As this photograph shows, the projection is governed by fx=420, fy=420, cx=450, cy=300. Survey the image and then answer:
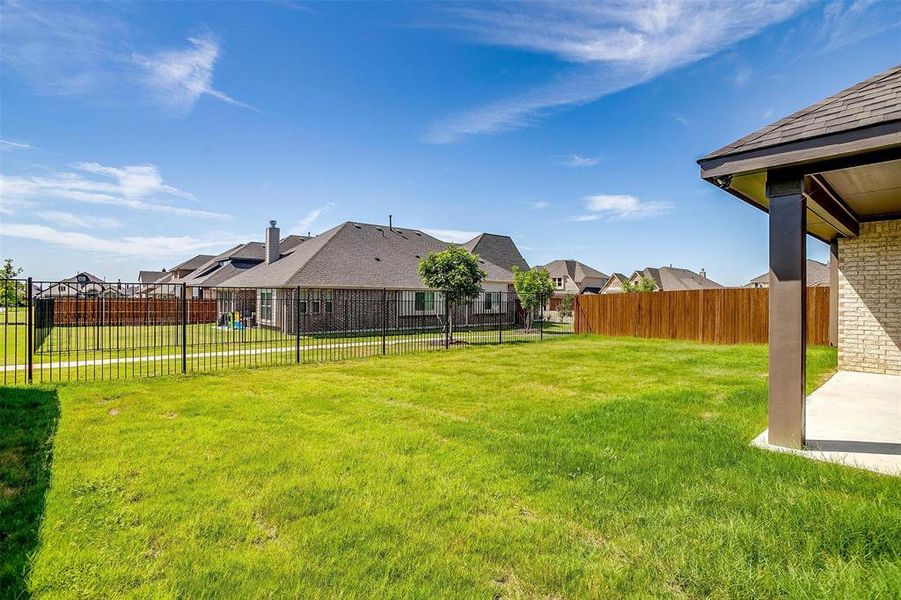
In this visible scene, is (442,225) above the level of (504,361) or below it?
above

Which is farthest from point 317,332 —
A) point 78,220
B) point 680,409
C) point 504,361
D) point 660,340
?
point 680,409

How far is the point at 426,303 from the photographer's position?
872 inches

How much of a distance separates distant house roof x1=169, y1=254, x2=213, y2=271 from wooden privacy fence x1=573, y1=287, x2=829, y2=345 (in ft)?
124

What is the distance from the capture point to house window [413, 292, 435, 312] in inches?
860

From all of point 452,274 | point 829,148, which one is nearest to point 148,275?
point 452,274

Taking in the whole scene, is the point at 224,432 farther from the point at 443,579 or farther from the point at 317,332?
the point at 317,332

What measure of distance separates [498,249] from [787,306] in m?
27.3

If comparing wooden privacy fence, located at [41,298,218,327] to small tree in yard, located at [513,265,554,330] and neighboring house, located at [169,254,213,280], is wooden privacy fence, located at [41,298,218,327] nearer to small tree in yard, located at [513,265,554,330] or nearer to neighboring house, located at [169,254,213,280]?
small tree in yard, located at [513,265,554,330]

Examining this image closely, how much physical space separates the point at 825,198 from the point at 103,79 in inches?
597

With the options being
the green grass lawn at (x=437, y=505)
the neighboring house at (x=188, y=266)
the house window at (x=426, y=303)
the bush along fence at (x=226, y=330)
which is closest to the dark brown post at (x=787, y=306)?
the green grass lawn at (x=437, y=505)

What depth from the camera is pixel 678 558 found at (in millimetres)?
2445

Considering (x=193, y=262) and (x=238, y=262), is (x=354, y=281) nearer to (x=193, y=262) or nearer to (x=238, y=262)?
(x=238, y=262)

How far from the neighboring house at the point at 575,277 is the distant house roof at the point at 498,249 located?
25.1 m

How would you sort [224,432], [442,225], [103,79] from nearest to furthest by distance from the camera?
[224,432] < [103,79] < [442,225]
